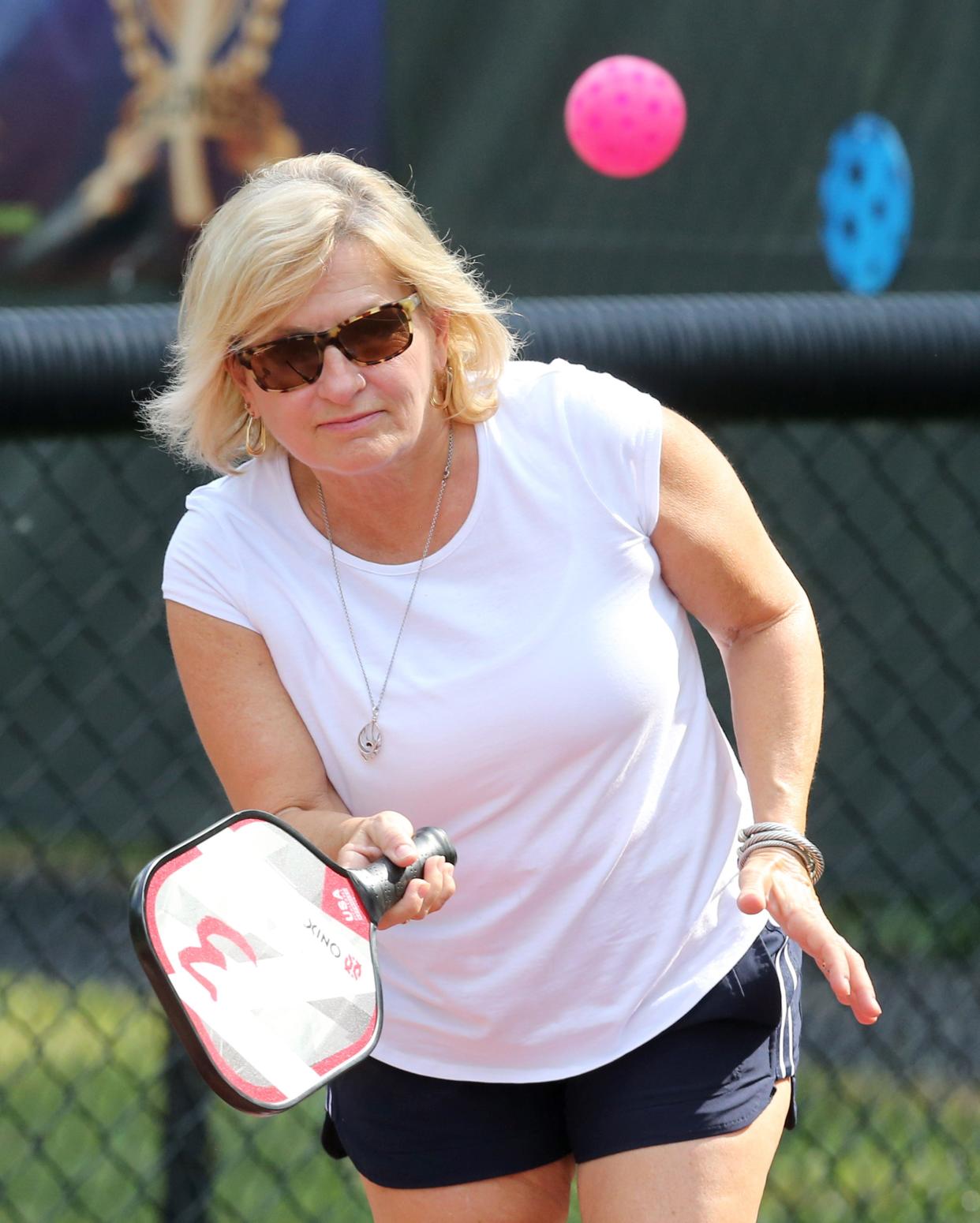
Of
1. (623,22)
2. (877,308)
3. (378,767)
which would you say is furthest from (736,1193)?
(623,22)

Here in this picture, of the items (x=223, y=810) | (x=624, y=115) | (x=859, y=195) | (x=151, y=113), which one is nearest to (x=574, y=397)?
(x=223, y=810)

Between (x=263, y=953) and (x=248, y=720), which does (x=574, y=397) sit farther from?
(x=263, y=953)

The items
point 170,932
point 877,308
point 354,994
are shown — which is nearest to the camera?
point 170,932

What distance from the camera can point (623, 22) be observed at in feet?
12.7

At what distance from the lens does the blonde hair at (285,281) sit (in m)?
1.67

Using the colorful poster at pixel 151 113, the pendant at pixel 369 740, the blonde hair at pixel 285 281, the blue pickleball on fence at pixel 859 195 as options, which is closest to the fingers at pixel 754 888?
the pendant at pixel 369 740

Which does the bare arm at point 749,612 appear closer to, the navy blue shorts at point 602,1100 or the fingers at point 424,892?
the navy blue shorts at point 602,1100

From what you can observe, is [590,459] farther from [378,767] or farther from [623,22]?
[623,22]

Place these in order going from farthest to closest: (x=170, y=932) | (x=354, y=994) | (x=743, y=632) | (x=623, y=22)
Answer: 1. (x=623, y=22)
2. (x=743, y=632)
3. (x=354, y=994)
4. (x=170, y=932)

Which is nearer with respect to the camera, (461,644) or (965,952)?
(461,644)

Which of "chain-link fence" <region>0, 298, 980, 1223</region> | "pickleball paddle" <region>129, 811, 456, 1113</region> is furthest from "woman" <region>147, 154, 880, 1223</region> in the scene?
"chain-link fence" <region>0, 298, 980, 1223</region>

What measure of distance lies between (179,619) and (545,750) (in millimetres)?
420

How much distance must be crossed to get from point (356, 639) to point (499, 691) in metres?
0.17

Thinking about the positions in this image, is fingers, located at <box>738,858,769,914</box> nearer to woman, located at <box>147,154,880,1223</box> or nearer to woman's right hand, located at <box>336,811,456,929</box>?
woman, located at <box>147,154,880,1223</box>
